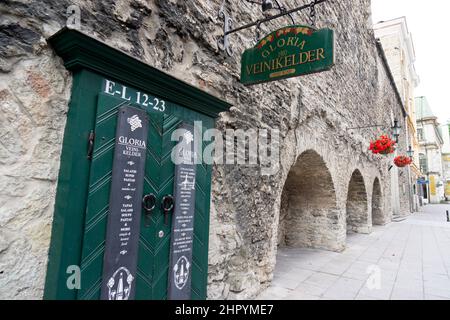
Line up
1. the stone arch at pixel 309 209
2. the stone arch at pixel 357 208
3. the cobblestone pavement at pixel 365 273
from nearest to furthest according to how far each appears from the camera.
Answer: the cobblestone pavement at pixel 365 273 → the stone arch at pixel 309 209 → the stone arch at pixel 357 208

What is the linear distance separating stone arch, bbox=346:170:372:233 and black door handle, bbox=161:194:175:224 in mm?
7755

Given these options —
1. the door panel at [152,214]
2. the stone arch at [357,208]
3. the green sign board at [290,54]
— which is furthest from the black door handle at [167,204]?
the stone arch at [357,208]

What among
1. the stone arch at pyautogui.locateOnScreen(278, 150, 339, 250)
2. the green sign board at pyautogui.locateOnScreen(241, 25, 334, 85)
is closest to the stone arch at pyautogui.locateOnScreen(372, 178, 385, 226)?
the stone arch at pyautogui.locateOnScreen(278, 150, 339, 250)

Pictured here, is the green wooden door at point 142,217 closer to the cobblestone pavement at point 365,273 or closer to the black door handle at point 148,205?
the black door handle at point 148,205

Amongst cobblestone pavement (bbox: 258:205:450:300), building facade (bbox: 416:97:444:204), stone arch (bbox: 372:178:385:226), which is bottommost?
cobblestone pavement (bbox: 258:205:450:300)

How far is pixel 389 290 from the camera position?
370 cm

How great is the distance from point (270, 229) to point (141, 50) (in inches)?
100

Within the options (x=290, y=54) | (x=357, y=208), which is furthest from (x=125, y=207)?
(x=357, y=208)

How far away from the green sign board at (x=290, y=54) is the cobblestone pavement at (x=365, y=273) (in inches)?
101

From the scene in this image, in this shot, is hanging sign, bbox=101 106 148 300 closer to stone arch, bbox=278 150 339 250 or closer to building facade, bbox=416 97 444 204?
stone arch, bbox=278 150 339 250

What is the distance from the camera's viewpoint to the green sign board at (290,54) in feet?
7.34

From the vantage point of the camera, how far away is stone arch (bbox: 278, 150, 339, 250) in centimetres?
570

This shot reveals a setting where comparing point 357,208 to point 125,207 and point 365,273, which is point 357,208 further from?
point 125,207

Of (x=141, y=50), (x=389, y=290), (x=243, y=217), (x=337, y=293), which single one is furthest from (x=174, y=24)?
(x=389, y=290)
